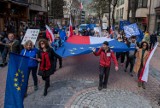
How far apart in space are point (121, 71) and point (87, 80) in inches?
88.9

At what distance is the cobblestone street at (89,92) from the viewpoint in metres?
5.93

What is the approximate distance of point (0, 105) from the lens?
228 inches

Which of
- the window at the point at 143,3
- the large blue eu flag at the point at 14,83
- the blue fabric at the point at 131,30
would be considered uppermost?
the window at the point at 143,3

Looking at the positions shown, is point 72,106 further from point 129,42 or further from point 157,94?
point 129,42

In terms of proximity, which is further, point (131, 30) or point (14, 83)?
point (131, 30)

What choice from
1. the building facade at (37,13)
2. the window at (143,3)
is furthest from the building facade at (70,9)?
the window at (143,3)

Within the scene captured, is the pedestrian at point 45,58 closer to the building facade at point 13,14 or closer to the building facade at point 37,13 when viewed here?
the building facade at point 13,14

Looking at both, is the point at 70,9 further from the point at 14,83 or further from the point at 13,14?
the point at 14,83

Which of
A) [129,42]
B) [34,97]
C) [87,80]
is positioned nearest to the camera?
[34,97]

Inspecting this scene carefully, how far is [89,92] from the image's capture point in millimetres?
6758

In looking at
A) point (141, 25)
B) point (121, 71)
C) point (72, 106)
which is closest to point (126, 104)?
point (72, 106)

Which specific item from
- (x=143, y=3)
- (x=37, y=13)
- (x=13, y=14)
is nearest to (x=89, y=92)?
(x=13, y=14)

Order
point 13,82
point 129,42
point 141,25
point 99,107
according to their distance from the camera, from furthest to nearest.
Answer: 1. point 141,25
2. point 129,42
3. point 99,107
4. point 13,82

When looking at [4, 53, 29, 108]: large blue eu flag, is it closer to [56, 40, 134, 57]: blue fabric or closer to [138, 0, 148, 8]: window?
[56, 40, 134, 57]: blue fabric
